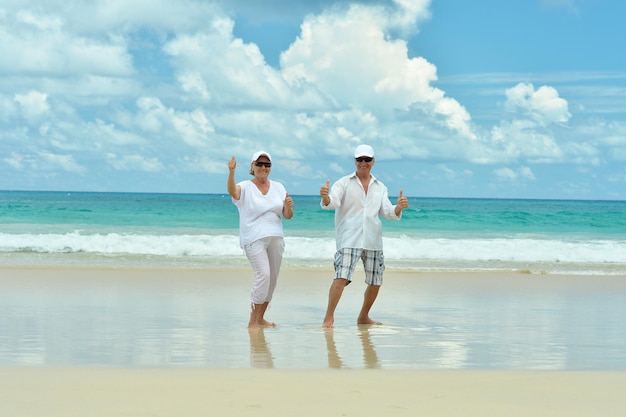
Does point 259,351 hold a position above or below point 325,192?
below

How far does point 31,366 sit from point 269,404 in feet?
7.09

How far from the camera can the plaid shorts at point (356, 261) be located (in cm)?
855

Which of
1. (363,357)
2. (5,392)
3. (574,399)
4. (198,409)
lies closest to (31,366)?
(5,392)

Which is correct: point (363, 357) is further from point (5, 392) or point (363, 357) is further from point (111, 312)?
point (111, 312)

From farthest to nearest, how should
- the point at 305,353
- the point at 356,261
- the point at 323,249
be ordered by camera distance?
the point at 323,249, the point at 356,261, the point at 305,353

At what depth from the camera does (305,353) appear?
7059 millimetres

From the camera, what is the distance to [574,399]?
5262mm

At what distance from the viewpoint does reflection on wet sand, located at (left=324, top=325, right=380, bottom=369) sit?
653 cm

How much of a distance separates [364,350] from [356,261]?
1579mm

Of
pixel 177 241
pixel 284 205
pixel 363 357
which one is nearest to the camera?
pixel 363 357

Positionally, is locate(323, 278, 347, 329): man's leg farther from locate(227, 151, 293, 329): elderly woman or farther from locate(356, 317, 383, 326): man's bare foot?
locate(227, 151, 293, 329): elderly woman

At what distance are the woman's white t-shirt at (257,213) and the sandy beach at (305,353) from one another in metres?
0.94

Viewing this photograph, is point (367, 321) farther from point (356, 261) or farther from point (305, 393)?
point (305, 393)

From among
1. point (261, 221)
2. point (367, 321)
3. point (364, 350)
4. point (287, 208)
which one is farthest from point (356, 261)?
point (364, 350)
